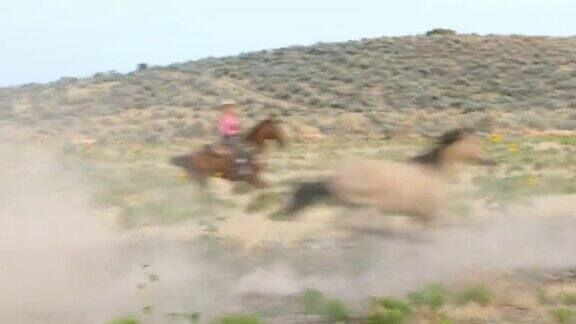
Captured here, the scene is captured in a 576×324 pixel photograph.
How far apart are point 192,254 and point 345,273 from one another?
2585 mm

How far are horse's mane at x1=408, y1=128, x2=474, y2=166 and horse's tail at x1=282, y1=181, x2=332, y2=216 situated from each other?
3.61 ft

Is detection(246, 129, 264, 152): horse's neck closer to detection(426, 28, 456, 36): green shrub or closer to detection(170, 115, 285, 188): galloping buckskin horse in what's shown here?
detection(170, 115, 285, 188): galloping buckskin horse

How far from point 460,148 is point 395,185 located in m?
1.64

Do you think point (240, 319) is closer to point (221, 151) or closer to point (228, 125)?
point (228, 125)

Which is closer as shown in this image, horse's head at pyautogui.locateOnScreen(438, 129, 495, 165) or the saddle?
horse's head at pyautogui.locateOnScreen(438, 129, 495, 165)

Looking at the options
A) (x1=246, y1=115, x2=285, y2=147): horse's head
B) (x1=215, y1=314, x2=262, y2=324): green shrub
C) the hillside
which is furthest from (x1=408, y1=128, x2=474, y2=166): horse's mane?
the hillside

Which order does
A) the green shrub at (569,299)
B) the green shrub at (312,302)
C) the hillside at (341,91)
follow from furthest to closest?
the hillside at (341,91), the green shrub at (569,299), the green shrub at (312,302)

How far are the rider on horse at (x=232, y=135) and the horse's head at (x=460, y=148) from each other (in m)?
4.60

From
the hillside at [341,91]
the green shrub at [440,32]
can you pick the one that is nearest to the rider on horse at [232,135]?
the hillside at [341,91]

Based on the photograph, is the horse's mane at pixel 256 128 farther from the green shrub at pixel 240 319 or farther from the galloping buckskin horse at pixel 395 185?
the green shrub at pixel 240 319

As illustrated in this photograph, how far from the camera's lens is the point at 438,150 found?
539 inches

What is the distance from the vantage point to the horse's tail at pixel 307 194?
531 inches

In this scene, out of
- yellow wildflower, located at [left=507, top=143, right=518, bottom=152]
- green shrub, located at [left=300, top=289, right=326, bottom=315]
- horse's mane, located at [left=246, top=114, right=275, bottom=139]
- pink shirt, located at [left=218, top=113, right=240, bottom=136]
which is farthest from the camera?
yellow wildflower, located at [left=507, top=143, right=518, bottom=152]

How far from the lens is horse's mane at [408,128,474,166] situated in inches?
528
